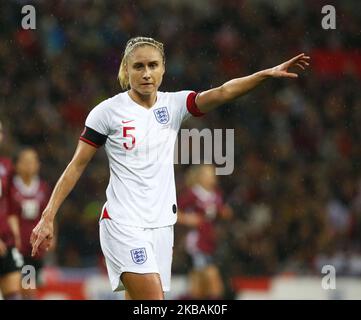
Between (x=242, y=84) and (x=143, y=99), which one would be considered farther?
(x=143, y=99)

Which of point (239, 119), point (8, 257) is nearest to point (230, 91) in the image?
point (8, 257)

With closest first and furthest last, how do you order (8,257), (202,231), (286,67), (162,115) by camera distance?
(286,67) → (162,115) → (8,257) → (202,231)

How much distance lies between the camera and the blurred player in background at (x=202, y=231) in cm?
1095

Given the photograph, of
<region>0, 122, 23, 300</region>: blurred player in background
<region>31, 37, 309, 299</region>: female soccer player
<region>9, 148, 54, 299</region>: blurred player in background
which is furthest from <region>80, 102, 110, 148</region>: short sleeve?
<region>9, 148, 54, 299</region>: blurred player in background

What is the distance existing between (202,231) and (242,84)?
552 cm

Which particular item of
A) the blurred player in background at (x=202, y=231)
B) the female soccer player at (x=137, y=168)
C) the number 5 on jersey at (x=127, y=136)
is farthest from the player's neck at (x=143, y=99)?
the blurred player in background at (x=202, y=231)

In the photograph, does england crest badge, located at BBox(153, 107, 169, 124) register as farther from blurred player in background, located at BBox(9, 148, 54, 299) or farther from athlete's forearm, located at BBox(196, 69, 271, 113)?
blurred player in background, located at BBox(9, 148, 54, 299)

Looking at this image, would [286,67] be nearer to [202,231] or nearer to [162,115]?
[162,115]

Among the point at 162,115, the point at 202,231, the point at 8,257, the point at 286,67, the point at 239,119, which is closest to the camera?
the point at 286,67

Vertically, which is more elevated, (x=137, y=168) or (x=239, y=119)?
(x=239, y=119)

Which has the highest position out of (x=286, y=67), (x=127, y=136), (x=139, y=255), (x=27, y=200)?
(x=286, y=67)

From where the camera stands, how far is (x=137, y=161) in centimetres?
577
